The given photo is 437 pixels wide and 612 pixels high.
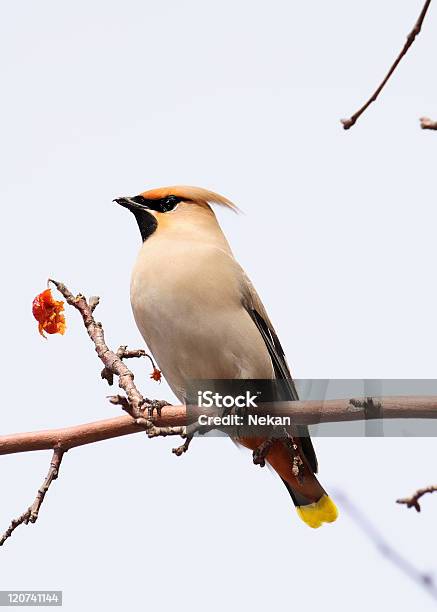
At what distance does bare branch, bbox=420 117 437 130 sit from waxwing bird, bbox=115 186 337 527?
2038 mm

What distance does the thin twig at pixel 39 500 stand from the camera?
2.67 meters

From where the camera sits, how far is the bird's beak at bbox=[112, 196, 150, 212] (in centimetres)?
429

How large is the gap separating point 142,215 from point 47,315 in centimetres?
115

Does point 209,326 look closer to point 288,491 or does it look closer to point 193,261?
point 193,261

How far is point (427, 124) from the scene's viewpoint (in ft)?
5.74

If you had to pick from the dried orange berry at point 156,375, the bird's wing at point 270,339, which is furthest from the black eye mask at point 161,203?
the dried orange berry at point 156,375

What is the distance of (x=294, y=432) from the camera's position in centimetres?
343

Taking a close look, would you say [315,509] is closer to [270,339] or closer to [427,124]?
[270,339]

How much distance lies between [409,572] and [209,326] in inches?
74.9

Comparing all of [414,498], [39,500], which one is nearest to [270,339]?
[39,500]

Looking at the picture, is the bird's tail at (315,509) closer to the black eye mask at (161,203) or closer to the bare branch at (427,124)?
the black eye mask at (161,203)

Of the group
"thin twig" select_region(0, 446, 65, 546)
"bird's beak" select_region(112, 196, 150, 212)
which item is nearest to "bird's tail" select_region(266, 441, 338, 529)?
"bird's beak" select_region(112, 196, 150, 212)

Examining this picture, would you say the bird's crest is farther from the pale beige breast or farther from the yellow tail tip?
the yellow tail tip

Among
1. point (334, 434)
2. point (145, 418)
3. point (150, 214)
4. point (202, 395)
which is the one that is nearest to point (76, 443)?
point (145, 418)
